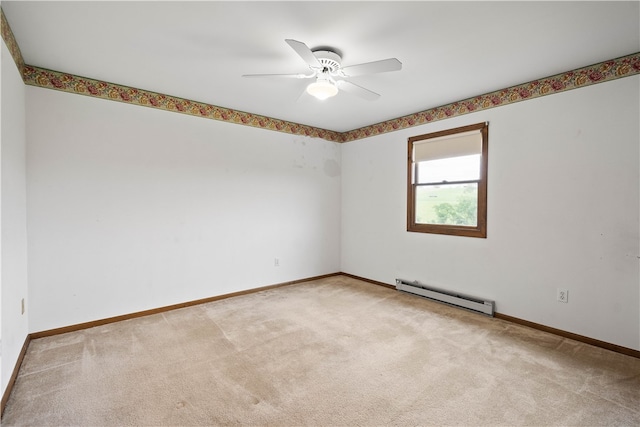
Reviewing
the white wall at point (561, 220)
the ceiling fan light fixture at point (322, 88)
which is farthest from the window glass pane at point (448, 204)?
the ceiling fan light fixture at point (322, 88)

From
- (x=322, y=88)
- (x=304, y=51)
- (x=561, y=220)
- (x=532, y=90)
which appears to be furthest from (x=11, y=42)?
(x=561, y=220)

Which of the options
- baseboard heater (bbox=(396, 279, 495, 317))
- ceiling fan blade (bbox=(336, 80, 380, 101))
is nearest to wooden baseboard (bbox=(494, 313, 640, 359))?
baseboard heater (bbox=(396, 279, 495, 317))

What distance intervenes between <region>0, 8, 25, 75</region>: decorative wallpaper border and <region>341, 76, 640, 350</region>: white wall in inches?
162

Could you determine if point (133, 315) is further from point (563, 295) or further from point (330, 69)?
point (563, 295)

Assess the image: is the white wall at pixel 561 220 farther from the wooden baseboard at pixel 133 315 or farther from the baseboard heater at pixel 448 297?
the wooden baseboard at pixel 133 315

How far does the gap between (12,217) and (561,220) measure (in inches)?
183

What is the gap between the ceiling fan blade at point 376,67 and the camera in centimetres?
211

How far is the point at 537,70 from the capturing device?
278 centimetres

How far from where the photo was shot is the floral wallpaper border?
8.38 feet

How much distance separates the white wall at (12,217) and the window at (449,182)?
13.2 feet

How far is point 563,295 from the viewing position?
2873 mm

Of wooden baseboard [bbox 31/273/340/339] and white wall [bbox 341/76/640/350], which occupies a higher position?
white wall [bbox 341/76/640/350]

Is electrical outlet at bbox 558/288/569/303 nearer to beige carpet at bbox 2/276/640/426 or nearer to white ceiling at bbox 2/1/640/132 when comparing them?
beige carpet at bbox 2/276/640/426

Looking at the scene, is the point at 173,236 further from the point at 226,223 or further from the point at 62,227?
the point at 62,227
